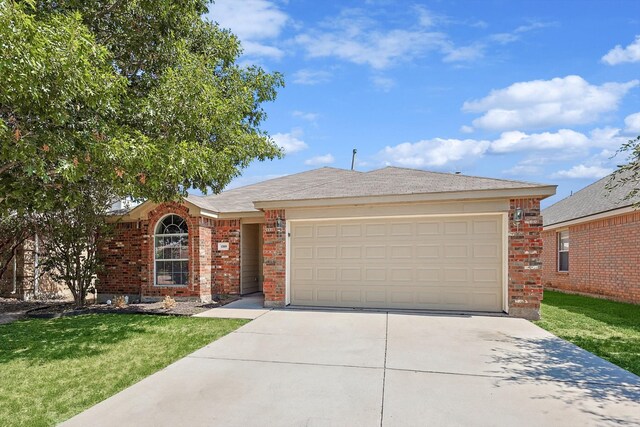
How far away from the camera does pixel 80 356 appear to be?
614cm

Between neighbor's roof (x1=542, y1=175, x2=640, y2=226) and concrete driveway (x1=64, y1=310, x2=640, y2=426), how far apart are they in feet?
22.7

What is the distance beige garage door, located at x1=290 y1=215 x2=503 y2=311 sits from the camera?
919 cm

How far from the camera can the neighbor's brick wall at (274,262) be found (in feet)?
33.5

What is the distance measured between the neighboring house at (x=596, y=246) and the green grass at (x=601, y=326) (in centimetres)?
90

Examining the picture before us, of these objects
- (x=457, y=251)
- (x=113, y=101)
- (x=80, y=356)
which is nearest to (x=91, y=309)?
(x=80, y=356)

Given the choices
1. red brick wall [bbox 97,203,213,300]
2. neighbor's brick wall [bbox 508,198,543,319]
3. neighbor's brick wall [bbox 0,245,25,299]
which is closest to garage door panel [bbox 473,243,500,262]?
neighbor's brick wall [bbox 508,198,543,319]

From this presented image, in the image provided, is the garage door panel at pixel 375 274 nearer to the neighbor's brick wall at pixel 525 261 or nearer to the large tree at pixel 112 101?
the neighbor's brick wall at pixel 525 261

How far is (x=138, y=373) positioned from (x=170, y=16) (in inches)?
271

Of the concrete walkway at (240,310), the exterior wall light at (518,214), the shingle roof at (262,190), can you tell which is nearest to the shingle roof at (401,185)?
the exterior wall light at (518,214)

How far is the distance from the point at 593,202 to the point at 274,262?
12225mm

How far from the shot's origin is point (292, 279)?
10422 mm

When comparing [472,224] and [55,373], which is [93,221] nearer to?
[55,373]

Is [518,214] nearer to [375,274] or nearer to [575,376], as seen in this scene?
[375,274]

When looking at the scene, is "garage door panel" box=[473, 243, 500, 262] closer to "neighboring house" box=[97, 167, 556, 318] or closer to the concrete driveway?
"neighboring house" box=[97, 167, 556, 318]
